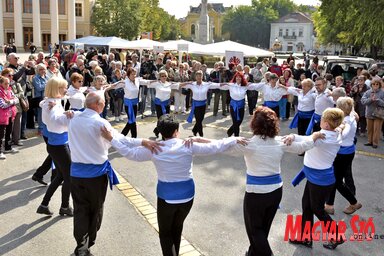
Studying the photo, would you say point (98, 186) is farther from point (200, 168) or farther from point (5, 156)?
point (5, 156)

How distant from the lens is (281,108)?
14.2 metres

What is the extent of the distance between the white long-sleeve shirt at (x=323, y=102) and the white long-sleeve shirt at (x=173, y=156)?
16.5ft

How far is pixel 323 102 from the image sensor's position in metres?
8.38

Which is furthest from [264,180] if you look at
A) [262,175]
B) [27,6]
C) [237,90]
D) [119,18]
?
[27,6]

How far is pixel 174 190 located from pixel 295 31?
12611 centimetres

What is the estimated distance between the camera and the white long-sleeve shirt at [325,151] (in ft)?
15.8

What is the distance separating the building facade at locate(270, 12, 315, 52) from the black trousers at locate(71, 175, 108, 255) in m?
118

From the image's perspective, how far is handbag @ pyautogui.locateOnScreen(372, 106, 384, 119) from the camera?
10539 mm

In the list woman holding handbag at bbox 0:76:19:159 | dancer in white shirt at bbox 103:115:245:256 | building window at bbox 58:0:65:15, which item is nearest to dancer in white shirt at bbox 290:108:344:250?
dancer in white shirt at bbox 103:115:245:256

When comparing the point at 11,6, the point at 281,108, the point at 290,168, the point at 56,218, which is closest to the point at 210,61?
the point at 281,108

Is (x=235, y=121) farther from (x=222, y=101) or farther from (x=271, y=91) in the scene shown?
(x=222, y=101)

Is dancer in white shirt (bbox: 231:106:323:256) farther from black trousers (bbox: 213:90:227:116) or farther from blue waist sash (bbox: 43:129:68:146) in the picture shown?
black trousers (bbox: 213:90:227:116)

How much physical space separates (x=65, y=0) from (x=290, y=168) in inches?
2328

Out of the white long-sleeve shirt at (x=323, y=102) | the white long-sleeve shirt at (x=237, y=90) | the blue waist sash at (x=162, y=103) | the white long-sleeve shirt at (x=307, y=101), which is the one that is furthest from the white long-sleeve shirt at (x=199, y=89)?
the white long-sleeve shirt at (x=323, y=102)
